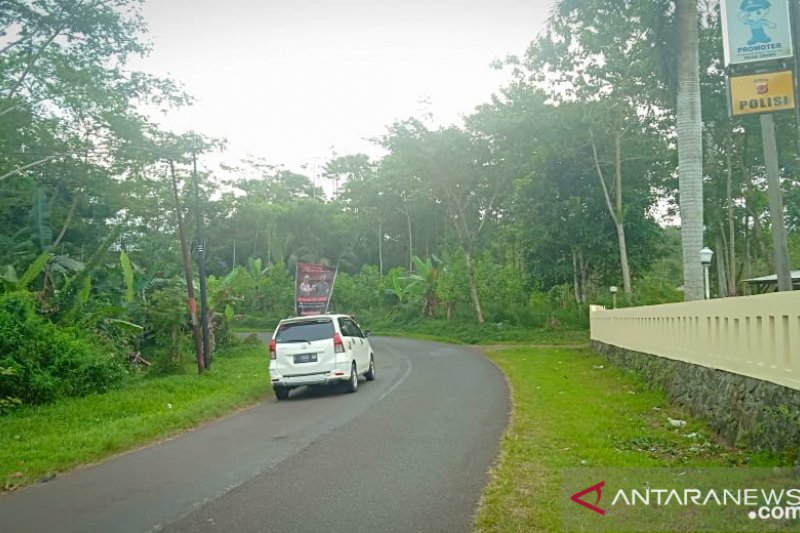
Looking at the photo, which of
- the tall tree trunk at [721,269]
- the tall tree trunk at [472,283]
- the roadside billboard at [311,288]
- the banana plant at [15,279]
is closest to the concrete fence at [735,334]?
the banana plant at [15,279]

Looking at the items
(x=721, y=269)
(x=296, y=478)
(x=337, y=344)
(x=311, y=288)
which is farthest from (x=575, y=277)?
(x=296, y=478)

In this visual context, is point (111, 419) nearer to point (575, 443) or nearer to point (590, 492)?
point (575, 443)

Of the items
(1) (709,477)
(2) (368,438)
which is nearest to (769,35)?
(1) (709,477)

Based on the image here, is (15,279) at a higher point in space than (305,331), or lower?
higher

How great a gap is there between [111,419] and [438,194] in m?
25.2

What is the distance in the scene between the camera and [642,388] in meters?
13.5

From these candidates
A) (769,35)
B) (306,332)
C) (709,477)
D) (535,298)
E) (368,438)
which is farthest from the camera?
(535,298)

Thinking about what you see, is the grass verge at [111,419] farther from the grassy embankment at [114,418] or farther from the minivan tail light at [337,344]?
the minivan tail light at [337,344]

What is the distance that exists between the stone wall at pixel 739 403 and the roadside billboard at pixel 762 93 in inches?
168

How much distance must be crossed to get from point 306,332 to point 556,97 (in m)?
16.8

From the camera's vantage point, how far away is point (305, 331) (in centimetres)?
1516

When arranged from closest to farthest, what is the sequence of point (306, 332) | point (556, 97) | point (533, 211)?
1. point (306, 332)
2. point (556, 97)
3. point (533, 211)

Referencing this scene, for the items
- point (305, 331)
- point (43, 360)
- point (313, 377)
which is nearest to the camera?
point (43, 360)

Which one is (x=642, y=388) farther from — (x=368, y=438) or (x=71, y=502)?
(x=71, y=502)
